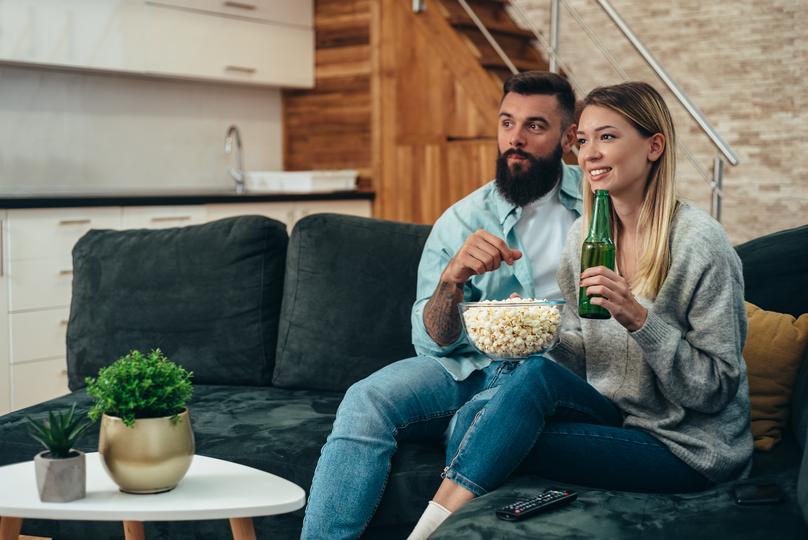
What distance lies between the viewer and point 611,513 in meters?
1.88

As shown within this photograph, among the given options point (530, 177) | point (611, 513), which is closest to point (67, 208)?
point (530, 177)

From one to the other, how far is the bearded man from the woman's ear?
35 centimetres

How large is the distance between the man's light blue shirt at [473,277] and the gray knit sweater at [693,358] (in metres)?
0.39

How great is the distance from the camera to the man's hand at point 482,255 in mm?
2215

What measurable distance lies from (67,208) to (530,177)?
2.47m

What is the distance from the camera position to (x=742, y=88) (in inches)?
206

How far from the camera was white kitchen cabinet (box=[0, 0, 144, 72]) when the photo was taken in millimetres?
4551

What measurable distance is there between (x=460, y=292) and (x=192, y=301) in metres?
0.98

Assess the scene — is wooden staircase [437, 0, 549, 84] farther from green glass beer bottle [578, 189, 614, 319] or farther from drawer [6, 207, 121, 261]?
green glass beer bottle [578, 189, 614, 319]

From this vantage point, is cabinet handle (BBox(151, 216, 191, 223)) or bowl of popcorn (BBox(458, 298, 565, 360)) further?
cabinet handle (BBox(151, 216, 191, 223))

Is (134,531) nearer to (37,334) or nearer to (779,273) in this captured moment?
(779,273)

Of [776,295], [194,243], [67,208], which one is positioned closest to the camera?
[776,295]

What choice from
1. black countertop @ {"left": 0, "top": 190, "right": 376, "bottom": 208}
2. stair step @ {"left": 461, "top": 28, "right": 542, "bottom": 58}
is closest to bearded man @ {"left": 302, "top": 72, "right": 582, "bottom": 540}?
black countertop @ {"left": 0, "top": 190, "right": 376, "bottom": 208}

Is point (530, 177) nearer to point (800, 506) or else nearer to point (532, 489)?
point (532, 489)
